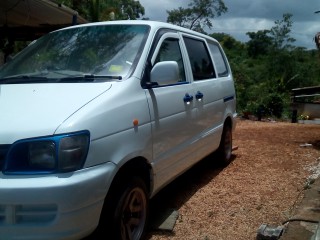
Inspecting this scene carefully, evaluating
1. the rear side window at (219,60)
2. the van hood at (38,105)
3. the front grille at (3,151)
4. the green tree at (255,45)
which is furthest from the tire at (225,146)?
the green tree at (255,45)

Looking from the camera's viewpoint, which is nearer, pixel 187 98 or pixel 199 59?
pixel 187 98

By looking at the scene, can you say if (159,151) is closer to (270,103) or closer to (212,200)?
(212,200)

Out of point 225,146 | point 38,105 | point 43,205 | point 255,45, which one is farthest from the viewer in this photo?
point 255,45

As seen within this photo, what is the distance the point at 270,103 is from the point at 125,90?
16072mm

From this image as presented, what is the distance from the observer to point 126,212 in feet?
11.0

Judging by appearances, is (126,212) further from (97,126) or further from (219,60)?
(219,60)

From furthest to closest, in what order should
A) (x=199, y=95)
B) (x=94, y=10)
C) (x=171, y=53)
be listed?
1. (x=94, y=10)
2. (x=199, y=95)
3. (x=171, y=53)

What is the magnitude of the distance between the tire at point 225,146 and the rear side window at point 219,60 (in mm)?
804

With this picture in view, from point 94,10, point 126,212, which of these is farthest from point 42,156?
point 94,10

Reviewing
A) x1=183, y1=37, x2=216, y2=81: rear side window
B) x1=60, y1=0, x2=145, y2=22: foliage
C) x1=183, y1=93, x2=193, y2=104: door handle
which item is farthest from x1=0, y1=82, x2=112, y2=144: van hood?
x1=60, y1=0, x2=145, y2=22: foliage

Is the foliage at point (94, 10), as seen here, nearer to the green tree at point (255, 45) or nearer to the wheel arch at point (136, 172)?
the wheel arch at point (136, 172)

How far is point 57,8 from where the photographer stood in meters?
8.46

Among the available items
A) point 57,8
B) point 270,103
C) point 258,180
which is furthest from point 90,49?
point 270,103

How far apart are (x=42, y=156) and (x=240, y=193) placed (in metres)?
3.04
